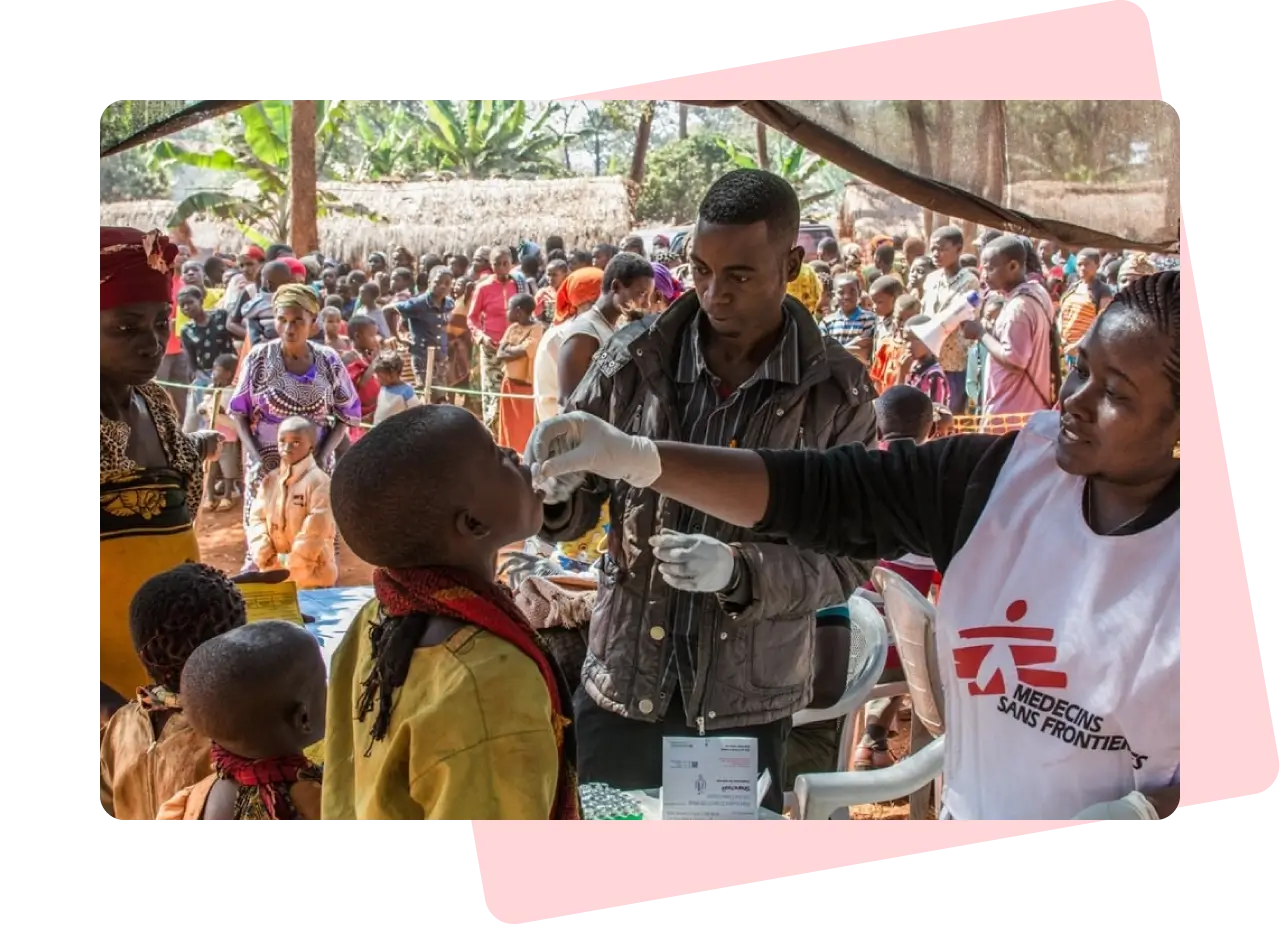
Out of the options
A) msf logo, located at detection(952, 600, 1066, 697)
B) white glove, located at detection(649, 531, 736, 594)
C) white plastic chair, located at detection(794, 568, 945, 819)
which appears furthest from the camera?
white plastic chair, located at detection(794, 568, 945, 819)

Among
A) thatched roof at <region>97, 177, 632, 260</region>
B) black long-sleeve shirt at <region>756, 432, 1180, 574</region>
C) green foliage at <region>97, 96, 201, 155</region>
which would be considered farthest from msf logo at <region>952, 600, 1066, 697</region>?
green foliage at <region>97, 96, 201, 155</region>

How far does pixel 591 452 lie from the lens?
2338 millimetres

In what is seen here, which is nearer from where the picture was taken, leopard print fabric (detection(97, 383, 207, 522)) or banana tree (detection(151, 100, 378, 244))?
leopard print fabric (detection(97, 383, 207, 522))

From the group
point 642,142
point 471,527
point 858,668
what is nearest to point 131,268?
point 642,142

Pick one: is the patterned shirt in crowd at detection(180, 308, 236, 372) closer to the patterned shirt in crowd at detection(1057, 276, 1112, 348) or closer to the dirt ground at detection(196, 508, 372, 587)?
the dirt ground at detection(196, 508, 372, 587)

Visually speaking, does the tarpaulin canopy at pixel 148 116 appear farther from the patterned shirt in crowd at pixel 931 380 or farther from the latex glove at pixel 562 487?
the patterned shirt in crowd at pixel 931 380

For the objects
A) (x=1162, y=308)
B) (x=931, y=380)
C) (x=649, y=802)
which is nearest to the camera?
(x=1162, y=308)

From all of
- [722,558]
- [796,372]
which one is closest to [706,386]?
[796,372]

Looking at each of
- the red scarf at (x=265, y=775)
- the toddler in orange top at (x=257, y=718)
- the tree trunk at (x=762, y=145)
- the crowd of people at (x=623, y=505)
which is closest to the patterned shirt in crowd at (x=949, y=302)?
A: the crowd of people at (x=623, y=505)

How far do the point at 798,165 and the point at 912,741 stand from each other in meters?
1.52

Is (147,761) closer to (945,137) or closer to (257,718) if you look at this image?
(257,718)

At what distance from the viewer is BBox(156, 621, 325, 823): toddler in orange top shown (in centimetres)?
217

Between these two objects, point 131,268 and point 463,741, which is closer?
point 463,741

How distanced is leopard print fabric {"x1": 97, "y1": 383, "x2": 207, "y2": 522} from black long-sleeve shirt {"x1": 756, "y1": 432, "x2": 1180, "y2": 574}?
1600 mm
